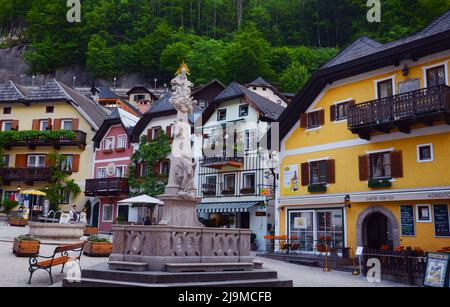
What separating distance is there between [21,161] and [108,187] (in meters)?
11.1

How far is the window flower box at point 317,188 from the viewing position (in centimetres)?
2498

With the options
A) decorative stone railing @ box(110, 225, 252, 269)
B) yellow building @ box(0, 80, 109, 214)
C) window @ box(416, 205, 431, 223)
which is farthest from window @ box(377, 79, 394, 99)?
yellow building @ box(0, 80, 109, 214)

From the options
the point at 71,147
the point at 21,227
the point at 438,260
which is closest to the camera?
the point at 438,260

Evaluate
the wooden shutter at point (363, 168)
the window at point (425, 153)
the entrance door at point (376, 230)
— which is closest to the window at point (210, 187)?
the wooden shutter at point (363, 168)

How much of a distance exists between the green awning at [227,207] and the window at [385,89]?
1213cm

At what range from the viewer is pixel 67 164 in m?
44.2

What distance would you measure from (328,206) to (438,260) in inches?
Answer: 444

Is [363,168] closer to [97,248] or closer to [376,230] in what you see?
[376,230]

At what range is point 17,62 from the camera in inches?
3583

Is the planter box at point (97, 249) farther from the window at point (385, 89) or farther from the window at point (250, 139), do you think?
the window at point (250, 139)

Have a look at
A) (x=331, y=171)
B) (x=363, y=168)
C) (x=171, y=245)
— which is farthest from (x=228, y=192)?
(x=171, y=245)

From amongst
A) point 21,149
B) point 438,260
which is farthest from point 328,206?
point 21,149

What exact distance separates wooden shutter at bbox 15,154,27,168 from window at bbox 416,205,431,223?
1452 inches
